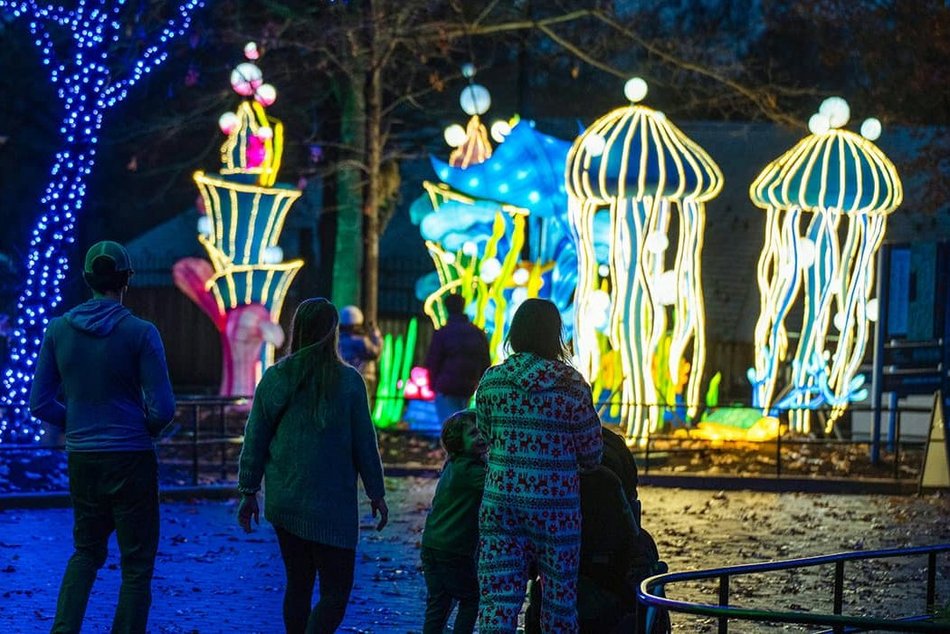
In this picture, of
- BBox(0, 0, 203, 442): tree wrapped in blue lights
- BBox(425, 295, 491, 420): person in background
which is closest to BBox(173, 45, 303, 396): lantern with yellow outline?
BBox(0, 0, 203, 442): tree wrapped in blue lights

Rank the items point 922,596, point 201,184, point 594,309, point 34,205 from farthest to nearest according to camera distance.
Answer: point 34,205
point 201,184
point 594,309
point 922,596

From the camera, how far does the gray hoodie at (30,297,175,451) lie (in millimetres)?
6941

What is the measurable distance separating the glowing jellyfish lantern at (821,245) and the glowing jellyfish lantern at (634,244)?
1.39 meters

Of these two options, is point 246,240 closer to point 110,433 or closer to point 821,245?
point 821,245

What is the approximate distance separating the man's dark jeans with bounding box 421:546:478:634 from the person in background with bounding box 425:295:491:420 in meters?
8.39

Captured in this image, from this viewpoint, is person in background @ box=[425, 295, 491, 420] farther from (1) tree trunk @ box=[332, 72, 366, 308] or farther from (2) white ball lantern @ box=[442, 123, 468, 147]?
(1) tree trunk @ box=[332, 72, 366, 308]

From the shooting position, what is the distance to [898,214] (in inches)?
1156

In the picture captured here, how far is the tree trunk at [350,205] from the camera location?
23109 mm

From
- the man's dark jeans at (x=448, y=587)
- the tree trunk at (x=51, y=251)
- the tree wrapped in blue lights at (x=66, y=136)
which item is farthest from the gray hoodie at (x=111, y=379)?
the tree trunk at (x=51, y=251)

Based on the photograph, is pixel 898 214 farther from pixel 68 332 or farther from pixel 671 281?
pixel 68 332

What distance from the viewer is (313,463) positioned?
671cm

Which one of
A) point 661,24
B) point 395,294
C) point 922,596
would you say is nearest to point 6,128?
point 395,294

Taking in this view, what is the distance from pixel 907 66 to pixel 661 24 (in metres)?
4.33

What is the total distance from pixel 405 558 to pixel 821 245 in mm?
10968
